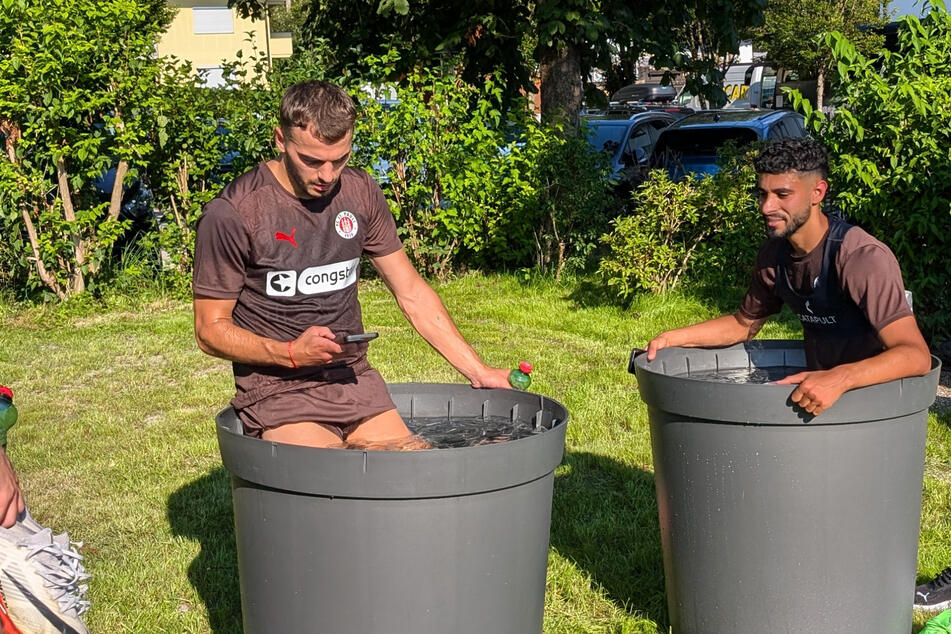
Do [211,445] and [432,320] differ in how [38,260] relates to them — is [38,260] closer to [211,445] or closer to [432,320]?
[211,445]

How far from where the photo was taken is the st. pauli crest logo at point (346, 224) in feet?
10.9

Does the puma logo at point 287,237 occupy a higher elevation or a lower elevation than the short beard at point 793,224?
higher

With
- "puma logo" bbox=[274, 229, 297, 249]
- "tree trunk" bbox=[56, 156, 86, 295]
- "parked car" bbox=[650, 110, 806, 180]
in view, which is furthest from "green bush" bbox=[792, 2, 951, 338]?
"tree trunk" bbox=[56, 156, 86, 295]

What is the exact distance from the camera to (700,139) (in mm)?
11922

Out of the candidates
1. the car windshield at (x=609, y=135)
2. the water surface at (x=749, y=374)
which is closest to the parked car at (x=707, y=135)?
the car windshield at (x=609, y=135)

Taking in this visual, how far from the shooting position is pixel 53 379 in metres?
7.21

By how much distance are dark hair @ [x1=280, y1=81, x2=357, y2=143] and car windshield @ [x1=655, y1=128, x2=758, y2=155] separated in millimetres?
9051

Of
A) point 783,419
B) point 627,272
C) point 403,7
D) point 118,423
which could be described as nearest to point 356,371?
point 783,419

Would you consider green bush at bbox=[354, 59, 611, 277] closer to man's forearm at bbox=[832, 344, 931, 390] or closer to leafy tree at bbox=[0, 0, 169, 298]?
leafy tree at bbox=[0, 0, 169, 298]

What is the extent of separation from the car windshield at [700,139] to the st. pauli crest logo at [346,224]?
28.9 ft

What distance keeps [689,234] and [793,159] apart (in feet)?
16.8

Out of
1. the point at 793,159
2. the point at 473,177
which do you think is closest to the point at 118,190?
the point at 473,177

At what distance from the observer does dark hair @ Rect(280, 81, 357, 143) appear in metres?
3.04

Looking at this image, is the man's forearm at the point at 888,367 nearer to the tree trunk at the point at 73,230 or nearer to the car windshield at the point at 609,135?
the tree trunk at the point at 73,230
